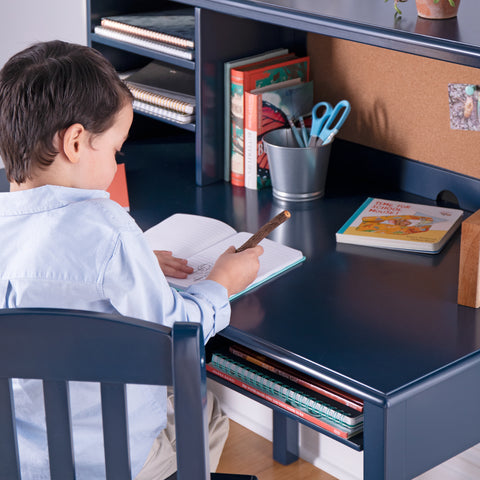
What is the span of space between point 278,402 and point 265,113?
69 cm

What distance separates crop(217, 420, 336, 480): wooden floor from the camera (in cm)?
200

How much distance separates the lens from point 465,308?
1224 millimetres

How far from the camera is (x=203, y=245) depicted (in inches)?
57.4

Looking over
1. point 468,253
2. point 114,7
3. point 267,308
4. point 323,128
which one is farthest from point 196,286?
point 114,7

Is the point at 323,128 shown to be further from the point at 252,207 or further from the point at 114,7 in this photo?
the point at 114,7

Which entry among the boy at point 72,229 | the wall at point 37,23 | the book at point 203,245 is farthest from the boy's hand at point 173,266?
the wall at point 37,23

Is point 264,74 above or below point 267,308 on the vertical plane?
above

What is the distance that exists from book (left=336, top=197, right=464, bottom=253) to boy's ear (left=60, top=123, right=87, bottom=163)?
1.91ft

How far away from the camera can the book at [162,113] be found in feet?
5.74

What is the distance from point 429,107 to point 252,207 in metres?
0.42

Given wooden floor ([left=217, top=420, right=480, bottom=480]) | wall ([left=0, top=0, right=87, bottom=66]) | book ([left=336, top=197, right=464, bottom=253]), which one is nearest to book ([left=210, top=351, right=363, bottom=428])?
book ([left=336, top=197, right=464, bottom=253])

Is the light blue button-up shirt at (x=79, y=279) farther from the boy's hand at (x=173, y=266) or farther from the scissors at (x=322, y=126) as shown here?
the scissors at (x=322, y=126)

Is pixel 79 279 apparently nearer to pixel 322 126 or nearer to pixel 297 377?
pixel 297 377

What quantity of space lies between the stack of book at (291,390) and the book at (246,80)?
1.79 ft
